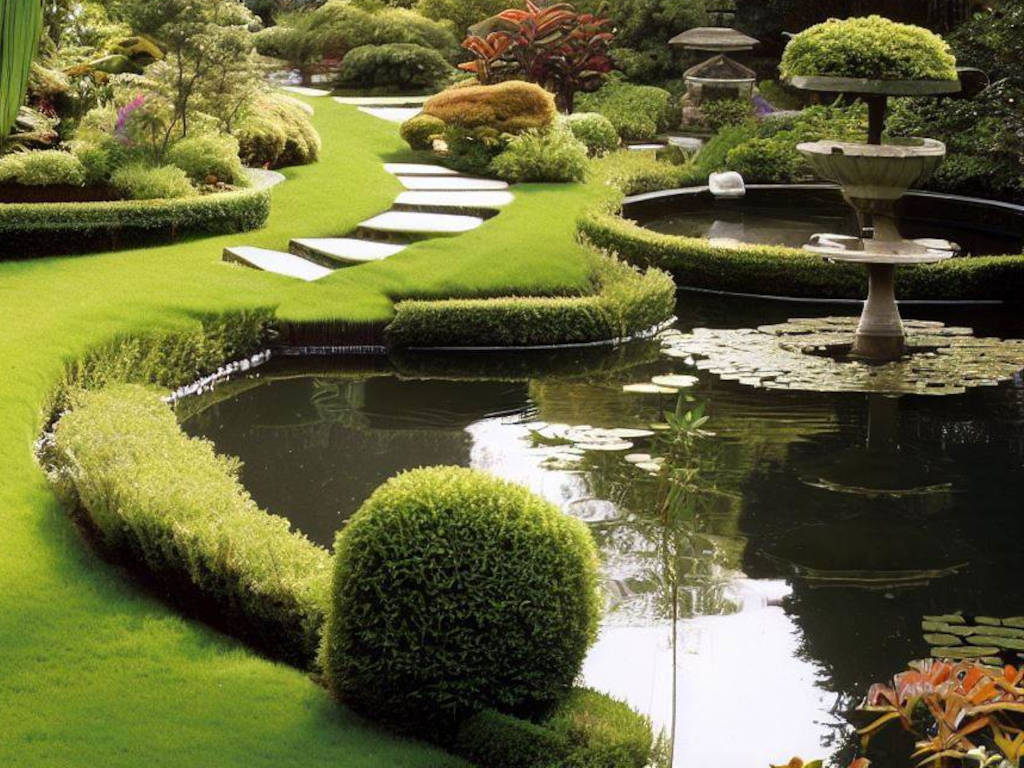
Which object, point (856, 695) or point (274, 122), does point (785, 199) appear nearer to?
point (274, 122)

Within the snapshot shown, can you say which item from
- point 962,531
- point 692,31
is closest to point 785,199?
point 692,31

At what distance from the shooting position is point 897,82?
1199 cm

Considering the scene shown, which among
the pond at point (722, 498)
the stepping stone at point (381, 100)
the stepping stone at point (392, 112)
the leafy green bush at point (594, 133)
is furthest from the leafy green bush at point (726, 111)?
the pond at point (722, 498)

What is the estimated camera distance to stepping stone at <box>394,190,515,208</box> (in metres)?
17.4

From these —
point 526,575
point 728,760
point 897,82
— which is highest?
point 897,82

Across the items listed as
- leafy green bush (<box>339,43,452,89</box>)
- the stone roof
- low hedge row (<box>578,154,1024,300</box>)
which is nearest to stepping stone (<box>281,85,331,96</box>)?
leafy green bush (<box>339,43,452,89</box>)

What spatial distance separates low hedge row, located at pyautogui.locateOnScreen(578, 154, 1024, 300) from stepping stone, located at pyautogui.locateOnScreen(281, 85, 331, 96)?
43.1 feet

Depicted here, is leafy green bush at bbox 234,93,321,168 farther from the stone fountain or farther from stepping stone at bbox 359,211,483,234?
the stone fountain

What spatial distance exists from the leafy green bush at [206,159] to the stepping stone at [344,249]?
6.60 ft

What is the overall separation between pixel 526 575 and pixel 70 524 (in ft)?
10.1

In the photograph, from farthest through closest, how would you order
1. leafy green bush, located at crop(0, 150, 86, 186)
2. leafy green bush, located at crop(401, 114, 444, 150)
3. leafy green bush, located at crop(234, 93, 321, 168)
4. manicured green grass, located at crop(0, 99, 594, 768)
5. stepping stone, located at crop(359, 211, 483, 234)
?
leafy green bush, located at crop(401, 114, 444, 150), leafy green bush, located at crop(234, 93, 321, 168), stepping stone, located at crop(359, 211, 483, 234), leafy green bush, located at crop(0, 150, 86, 186), manicured green grass, located at crop(0, 99, 594, 768)

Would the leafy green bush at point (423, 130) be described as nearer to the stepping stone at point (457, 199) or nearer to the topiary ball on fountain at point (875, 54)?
the stepping stone at point (457, 199)

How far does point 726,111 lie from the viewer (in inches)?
936

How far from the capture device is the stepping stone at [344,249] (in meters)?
14.7
